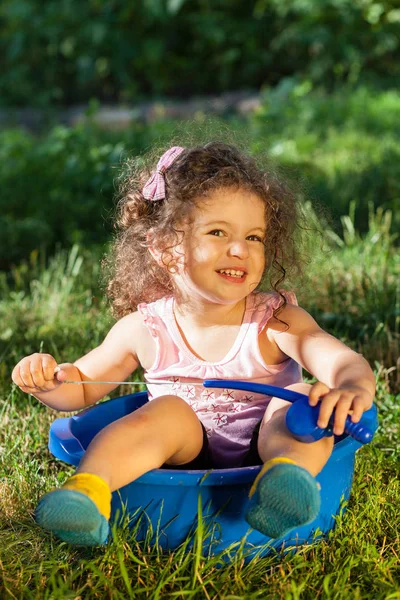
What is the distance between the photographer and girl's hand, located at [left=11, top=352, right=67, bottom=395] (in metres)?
→ 2.03

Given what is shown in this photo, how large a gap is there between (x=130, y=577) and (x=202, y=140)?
1.14 metres

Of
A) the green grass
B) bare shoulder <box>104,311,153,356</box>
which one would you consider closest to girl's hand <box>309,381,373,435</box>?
the green grass

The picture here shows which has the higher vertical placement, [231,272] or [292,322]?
[231,272]

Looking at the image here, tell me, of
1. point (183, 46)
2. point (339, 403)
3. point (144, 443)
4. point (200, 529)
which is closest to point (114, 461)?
point (144, 443)

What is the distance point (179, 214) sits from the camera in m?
2.09

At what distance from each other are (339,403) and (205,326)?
57cm

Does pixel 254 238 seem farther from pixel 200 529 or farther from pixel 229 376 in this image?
pixel 200 529

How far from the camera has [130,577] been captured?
1685 millimetres

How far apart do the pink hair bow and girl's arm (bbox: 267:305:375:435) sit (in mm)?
431

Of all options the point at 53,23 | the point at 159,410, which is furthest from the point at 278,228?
the point at 53,23

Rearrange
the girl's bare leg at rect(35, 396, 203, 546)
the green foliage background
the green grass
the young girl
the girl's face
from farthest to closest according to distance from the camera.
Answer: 1. the green foliage background
2. the girl's face
3. the young girl
4. the green grass
5. the girl's bare leg at rect(35, 396, 203, 546)

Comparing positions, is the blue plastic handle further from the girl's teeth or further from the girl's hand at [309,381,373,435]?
the girl's teeth

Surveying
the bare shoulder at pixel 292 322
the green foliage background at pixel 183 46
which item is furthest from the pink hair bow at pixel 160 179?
the green foliage background at pixel 183 46

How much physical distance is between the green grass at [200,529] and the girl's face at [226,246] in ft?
1.86
